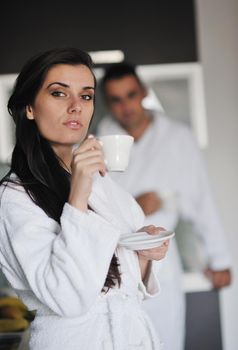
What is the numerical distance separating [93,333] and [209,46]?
5.62 ft

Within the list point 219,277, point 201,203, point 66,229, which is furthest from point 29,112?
point 219,277

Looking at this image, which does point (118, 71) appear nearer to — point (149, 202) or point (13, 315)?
point (149, 202)

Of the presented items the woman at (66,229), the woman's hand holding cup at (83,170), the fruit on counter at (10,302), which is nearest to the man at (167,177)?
the fruit on counter at (10,302)

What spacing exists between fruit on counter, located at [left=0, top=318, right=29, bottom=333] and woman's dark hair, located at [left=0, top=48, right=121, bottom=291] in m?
0.94

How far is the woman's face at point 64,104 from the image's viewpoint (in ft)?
3.72

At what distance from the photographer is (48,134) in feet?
3.80

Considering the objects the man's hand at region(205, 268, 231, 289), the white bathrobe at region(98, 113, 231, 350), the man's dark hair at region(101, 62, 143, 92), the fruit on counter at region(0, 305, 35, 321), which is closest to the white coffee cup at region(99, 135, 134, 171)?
the fruit on counter at region(0, 305, 35, 321)

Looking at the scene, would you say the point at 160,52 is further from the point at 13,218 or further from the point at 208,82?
the point at 13,218

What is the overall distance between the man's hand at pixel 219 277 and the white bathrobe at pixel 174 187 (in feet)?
0.09

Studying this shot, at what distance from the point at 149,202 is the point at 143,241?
1321 millimetres

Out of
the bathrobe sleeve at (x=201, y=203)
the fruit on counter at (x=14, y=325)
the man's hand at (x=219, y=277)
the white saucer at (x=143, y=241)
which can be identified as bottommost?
the man's hand at (x=219, y=277)

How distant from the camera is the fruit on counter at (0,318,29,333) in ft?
6.47

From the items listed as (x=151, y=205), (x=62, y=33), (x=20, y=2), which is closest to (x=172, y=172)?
(x=151, y=205)

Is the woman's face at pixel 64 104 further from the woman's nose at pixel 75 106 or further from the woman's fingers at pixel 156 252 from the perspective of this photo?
the woman's fingers at pixel 156 252
